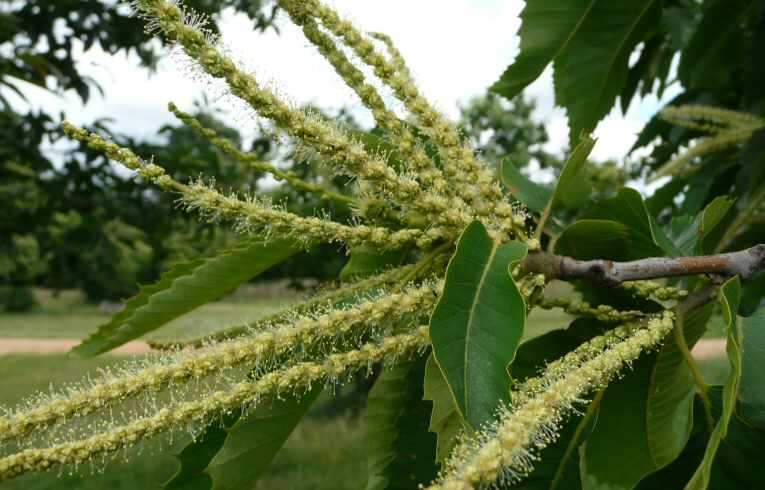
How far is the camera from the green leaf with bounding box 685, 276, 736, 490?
0.89m

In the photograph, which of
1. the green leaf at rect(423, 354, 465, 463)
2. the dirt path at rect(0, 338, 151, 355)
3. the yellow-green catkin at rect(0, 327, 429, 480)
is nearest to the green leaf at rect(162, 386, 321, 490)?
the yellow-green catkin at rect(0, 327, 429, 480)

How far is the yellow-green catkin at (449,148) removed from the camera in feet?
3.98

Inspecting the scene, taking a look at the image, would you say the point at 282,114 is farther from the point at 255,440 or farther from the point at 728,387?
the point at 728,387

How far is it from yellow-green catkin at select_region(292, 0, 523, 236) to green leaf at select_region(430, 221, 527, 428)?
17 cm

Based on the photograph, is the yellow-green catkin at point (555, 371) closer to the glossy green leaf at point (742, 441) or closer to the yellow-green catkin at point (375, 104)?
the glossy green leaf at point (742, 441)

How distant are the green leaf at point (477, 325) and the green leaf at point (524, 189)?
18.1 inches

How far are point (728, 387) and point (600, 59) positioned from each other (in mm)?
1366

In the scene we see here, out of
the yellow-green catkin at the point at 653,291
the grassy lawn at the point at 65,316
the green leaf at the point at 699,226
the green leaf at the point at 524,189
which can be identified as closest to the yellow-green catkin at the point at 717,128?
the green leaf at the point at 699,226

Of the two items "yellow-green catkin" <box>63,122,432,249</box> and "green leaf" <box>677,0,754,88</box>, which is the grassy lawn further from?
"yellow-green catkin" <box>63,122,432,249</box>

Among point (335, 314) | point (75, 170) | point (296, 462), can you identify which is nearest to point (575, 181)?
point (335, 314)

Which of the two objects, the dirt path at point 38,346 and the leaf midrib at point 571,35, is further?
the dirt path at point 38,346

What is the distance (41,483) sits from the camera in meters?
8.62

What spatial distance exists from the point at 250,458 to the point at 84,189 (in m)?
5.81

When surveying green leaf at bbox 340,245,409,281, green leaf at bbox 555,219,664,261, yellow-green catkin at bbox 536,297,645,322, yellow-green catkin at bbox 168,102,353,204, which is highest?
Result: yellow-green catkin at bbox 168,102,353,204
